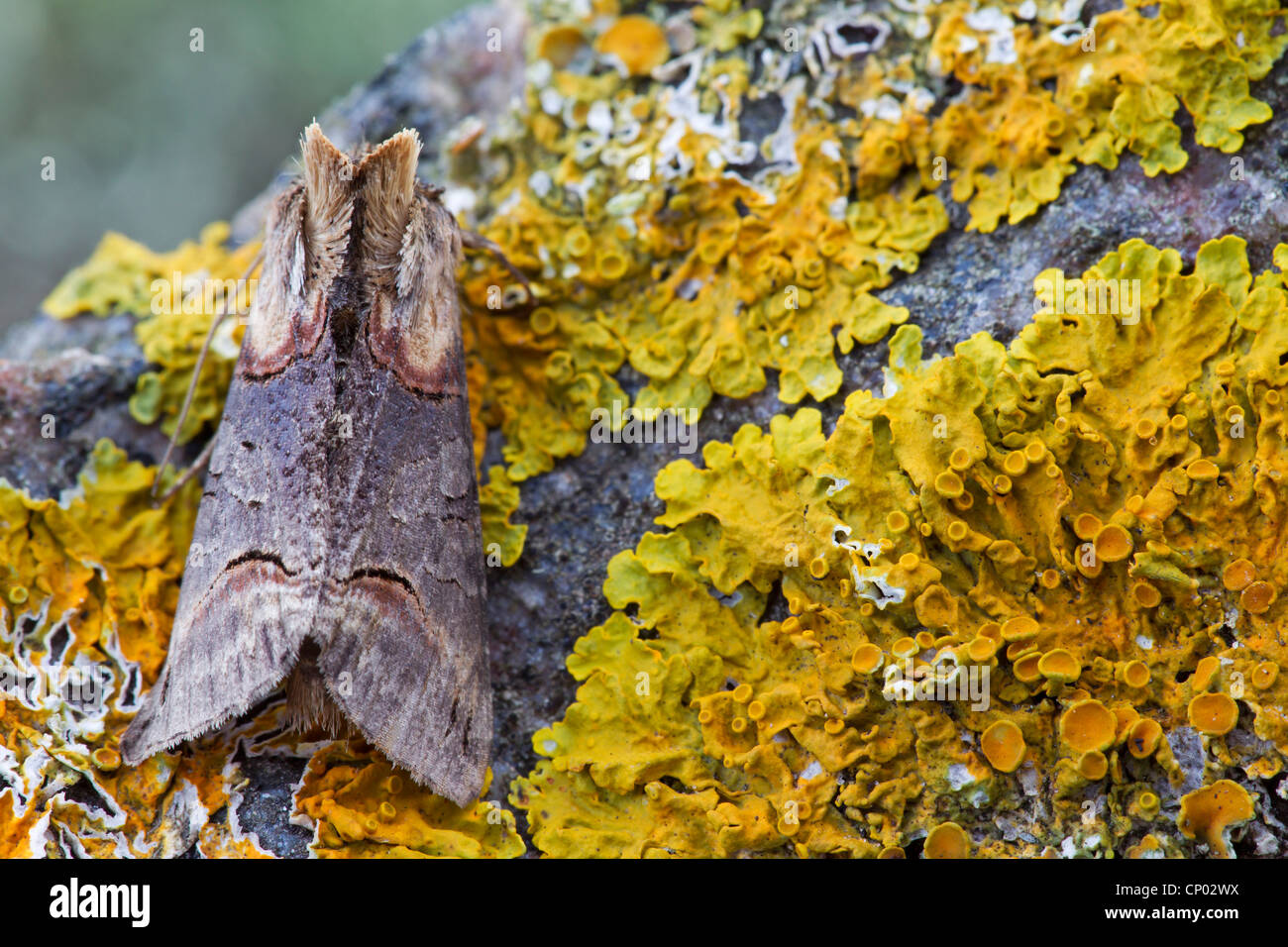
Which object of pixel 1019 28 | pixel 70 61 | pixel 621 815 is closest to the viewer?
pixel 621 815

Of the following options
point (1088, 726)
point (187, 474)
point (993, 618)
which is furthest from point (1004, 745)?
point (187, 474)

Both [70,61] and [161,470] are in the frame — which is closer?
[161,470]

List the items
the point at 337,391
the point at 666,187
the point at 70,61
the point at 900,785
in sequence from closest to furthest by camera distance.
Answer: the point at 900,785 < the point at 337,391 < the point at 666,187 < the point at 70,61

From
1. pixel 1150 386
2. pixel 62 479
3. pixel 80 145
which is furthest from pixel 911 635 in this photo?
pixel 80 145

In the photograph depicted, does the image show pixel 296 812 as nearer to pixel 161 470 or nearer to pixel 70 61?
pixel 161 470

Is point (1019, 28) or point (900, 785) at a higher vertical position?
point (1019, 28)

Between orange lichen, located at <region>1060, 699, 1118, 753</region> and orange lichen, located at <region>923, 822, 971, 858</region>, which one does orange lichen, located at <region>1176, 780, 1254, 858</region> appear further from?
orange lichen, located at <region>923, 822, 971, 858</region>

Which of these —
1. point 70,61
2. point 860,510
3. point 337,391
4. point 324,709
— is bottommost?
point 324,709
